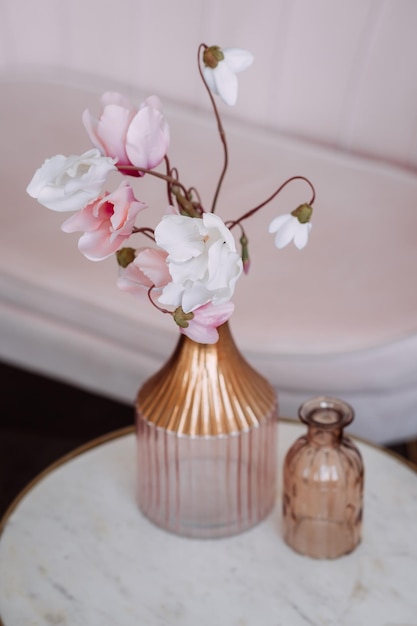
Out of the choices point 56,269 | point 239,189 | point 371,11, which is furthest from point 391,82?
point 56,269

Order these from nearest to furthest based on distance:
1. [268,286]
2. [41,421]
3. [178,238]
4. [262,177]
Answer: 1. [178,238]
2. [268,286]
3. [262,177]
4. [41,421]

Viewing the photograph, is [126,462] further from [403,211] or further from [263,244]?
[403,211]

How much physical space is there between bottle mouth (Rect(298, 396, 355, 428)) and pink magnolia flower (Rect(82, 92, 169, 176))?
27 centimetres

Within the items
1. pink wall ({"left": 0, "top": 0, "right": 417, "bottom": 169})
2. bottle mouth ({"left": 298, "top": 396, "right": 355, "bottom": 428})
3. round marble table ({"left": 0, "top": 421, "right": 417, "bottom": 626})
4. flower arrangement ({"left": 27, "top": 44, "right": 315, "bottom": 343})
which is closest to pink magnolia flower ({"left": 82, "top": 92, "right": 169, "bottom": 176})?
flower arrangement ({"left": 27, "top": 44, "right": 315, "bottom": 343})

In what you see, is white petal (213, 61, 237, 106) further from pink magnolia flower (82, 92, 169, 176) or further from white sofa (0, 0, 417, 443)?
white sofa (0, 0, 417, 443)

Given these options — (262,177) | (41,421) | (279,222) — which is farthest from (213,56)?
(41,421)

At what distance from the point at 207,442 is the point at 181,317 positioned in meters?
0.21

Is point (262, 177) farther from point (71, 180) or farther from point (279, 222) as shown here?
point (71, 180)

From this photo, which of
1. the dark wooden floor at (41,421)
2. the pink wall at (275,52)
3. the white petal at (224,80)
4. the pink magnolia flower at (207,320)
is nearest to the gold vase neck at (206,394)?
the pink magnolia flower at (207,320)

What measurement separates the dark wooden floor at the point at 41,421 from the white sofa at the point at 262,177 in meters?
0.18

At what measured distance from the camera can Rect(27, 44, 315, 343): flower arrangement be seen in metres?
0.79

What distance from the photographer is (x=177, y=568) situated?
0.98 m

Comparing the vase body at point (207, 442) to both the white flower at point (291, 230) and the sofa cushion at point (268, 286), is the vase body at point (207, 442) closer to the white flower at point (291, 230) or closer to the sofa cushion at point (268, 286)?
the white flower at point (291, 230)

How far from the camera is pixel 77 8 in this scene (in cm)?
185
